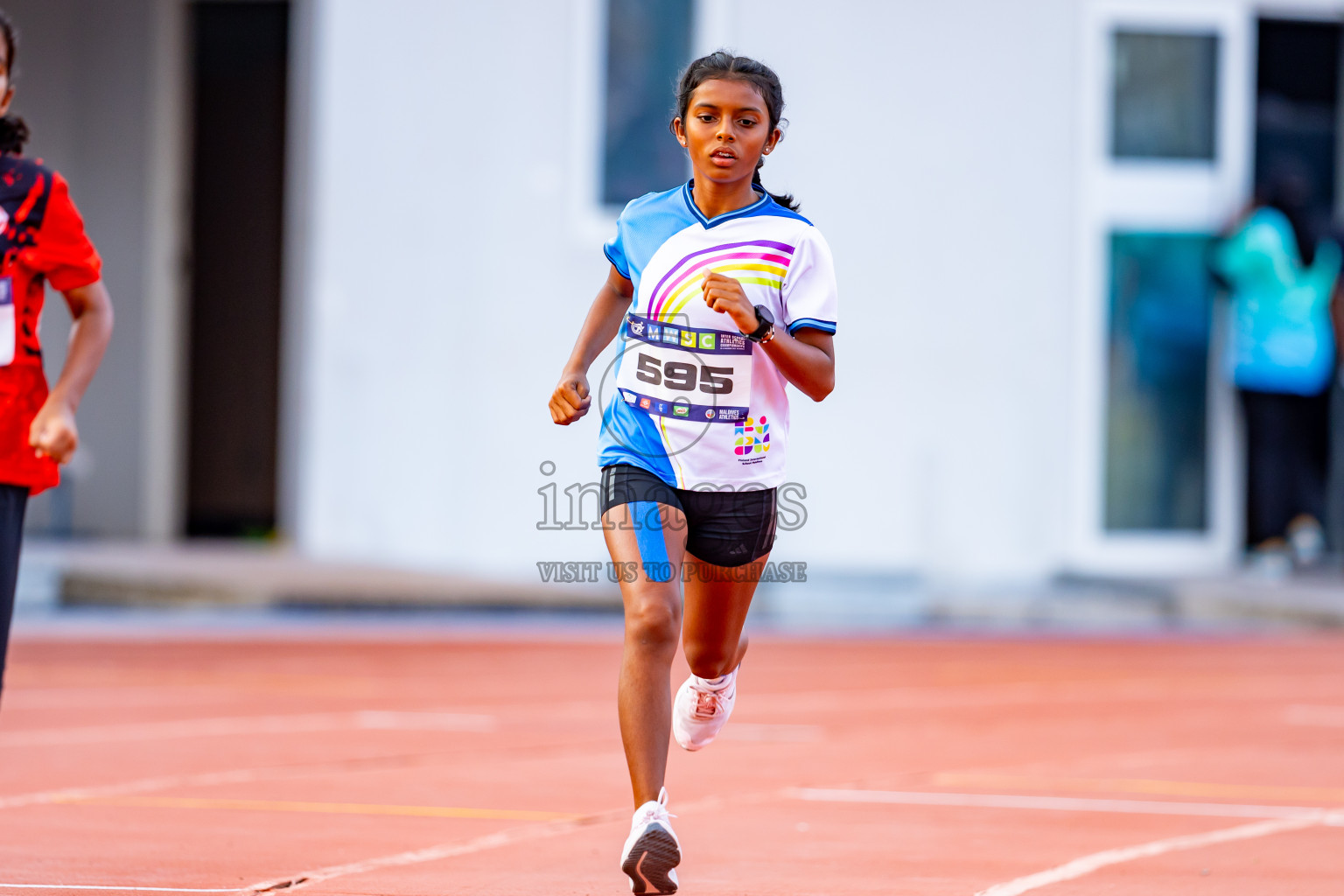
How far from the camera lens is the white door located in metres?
13.4

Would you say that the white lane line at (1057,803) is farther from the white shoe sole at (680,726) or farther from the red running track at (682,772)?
the white shoe sole at (680,726)

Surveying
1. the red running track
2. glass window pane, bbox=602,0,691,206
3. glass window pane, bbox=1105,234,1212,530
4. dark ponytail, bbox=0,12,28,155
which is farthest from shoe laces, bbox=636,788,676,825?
glass window pane, bbox=1105,234,1212,530

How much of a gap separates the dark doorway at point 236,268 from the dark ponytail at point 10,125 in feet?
35.8

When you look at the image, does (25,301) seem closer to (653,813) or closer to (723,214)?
(723,214)

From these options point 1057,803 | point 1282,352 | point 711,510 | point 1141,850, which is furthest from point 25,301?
point 1282,352

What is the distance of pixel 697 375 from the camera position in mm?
4512

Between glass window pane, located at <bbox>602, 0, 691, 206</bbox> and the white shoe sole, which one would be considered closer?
the white shoe sole

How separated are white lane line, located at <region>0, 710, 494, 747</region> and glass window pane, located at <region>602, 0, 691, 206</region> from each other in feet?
18.7

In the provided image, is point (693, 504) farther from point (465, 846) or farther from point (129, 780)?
point (129, 780)

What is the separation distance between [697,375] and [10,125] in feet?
5.80

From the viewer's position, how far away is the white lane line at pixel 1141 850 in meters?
4.59

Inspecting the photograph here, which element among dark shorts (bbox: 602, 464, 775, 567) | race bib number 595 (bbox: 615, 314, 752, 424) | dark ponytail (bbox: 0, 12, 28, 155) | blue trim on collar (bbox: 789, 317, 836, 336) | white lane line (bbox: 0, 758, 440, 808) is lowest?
white lane line (bbox: 0, 758, 440, 808)

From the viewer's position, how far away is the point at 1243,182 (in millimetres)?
13453

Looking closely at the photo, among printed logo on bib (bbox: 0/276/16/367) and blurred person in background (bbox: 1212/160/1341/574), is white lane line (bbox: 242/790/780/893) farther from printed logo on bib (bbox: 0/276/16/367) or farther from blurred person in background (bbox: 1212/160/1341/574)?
blurred person in background (bbox: 1212/160/1341/574)
